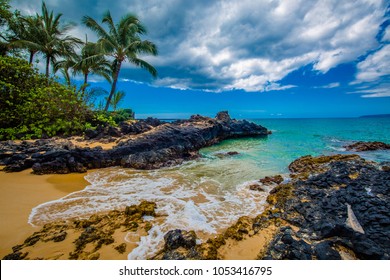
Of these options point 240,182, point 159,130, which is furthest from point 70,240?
point 159,130

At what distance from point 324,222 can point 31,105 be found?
19189 mm

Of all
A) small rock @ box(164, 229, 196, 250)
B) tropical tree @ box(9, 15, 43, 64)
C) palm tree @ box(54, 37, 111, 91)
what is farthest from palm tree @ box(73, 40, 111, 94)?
small rock @ box(164, 229, 196, 250)

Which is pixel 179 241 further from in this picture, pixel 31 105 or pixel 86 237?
pixel 31 105

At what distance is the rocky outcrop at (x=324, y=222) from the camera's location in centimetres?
345

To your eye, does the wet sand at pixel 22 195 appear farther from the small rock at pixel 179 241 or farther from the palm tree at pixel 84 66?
the palm tree at pixel 84 66

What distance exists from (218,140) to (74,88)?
17637 mm

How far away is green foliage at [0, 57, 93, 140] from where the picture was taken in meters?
13.4

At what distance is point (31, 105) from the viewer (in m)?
13.8

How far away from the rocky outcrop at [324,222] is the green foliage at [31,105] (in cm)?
1610

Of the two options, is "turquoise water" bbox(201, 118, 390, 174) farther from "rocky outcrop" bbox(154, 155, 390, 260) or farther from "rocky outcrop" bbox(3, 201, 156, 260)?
"rocky outcrop" bbox(3, 201, 156, 260)

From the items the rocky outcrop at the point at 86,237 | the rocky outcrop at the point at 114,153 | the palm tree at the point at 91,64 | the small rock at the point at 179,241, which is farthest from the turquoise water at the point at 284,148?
the palm tree at the point at 91,64

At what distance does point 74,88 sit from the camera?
16.1m

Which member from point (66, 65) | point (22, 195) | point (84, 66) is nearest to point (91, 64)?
point (84, 66)
